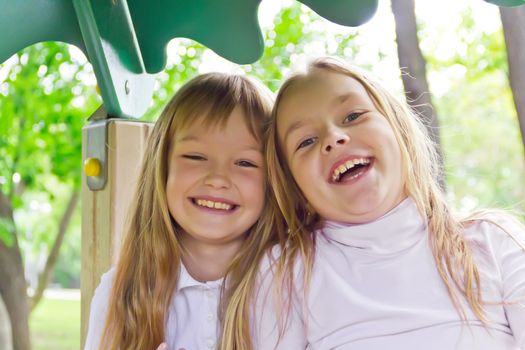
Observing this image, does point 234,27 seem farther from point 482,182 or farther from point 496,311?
point 482,182

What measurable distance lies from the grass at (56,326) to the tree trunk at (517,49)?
26.7ft

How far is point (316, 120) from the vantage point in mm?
1785

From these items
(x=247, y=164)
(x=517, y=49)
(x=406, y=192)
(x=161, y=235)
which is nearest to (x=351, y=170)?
(x=406, y=192)

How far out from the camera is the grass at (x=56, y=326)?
10.4 m

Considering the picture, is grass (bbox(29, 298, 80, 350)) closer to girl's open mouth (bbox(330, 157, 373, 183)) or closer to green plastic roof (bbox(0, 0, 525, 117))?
green plastic roof (bbox(0, 0, 525, 117))

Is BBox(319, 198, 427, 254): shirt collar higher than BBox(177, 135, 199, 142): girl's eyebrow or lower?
lower

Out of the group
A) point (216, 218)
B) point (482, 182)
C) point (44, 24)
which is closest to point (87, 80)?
point (44, 24)

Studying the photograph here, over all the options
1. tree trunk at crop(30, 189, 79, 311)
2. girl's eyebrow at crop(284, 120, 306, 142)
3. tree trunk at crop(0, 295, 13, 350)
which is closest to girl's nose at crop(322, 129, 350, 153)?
girl's eyebrow at crop(284, 120, 306, 142)

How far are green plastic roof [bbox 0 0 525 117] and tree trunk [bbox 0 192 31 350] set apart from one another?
119 inches

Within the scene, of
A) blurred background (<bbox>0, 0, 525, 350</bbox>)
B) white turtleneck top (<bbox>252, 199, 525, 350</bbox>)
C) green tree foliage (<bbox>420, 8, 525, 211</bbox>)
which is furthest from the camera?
green tree foliage (<bbox>420, 8, 525, 211</bbox>)

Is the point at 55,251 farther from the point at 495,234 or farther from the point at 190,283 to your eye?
the point at 495,234

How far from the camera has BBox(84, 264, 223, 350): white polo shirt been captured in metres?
1.85

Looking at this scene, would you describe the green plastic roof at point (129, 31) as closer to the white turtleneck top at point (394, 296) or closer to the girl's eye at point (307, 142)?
the girl's eye at point (307, 142)

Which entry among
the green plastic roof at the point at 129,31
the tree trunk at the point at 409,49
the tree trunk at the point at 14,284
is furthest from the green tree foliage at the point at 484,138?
the green plastic roof at the point at 129,31
